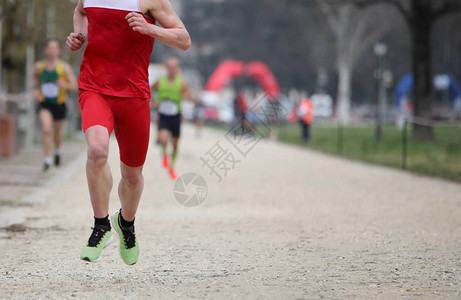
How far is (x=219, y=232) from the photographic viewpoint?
7.43 metres

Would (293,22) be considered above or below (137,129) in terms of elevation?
above

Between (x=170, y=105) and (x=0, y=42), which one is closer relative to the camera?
(x=170, y=105)

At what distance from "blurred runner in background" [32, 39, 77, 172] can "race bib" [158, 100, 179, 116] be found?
1.43 meters

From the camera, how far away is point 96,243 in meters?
5.23

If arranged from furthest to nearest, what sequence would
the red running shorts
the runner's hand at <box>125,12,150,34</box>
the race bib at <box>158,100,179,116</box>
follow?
the race bib at <box>158,100,179,116</box>
the red running shorts
the runner's hand at <box>125,12,150,34</box>

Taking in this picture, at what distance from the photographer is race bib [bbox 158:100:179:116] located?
1378 cm

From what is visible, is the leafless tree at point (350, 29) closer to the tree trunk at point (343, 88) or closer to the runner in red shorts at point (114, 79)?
the tree trunk at point (343, 88)

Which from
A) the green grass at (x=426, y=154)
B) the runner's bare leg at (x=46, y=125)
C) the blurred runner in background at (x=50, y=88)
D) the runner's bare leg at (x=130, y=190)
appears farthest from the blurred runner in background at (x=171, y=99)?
the runner's bare leg at (x=130, y=190)

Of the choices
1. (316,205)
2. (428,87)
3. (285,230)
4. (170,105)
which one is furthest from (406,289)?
(428,87)

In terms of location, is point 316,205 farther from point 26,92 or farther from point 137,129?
point 26,92

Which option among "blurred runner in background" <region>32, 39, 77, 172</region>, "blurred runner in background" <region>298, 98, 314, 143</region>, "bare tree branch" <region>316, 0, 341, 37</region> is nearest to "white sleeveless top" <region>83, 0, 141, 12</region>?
"blurred runner in background" <region>32, 39, 77, 172</region>

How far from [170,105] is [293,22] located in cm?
5542

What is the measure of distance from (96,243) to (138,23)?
4.46ft

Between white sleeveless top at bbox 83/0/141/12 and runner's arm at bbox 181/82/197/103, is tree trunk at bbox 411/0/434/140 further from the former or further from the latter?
white sleeveless top at bbox 83/0/141/12
